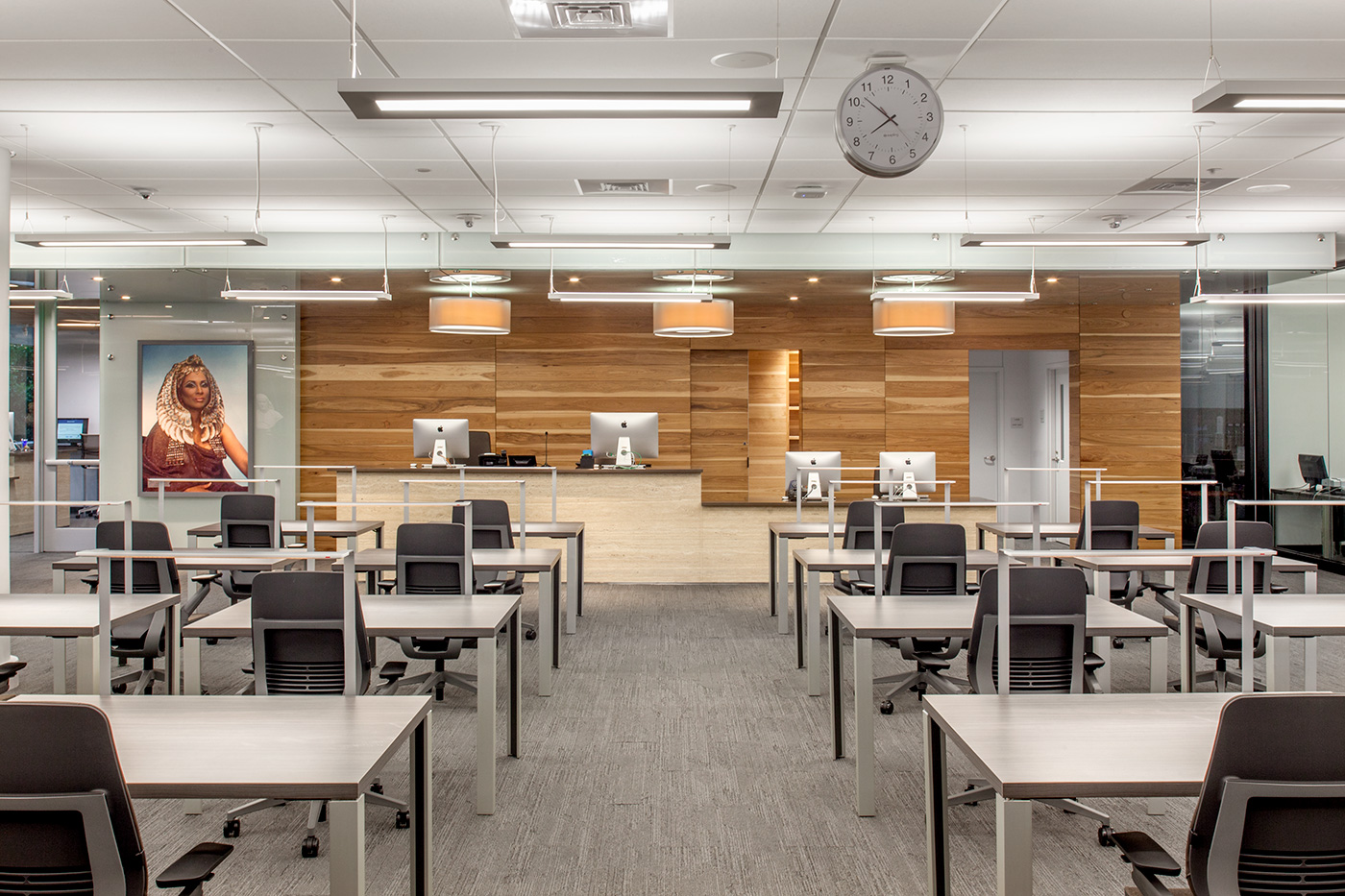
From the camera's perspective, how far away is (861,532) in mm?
5727

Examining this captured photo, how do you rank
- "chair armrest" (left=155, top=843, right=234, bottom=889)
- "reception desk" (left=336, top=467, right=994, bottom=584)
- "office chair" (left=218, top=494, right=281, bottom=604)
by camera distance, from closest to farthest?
1. "chair armrest" (left=155, top=843, right=234, bottom=889)
2. "office chair" (left=218, top=494, right=281, bottom=604)
3. "reception desk" (left=336, top=467, right=994, bottom=584)

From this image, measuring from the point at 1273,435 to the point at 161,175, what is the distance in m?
11.0

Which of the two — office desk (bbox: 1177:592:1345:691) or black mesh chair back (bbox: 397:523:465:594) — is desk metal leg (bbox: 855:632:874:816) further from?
black mesh chair back (bbox: 397:523:465:594)

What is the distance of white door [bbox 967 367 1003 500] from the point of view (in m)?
12.9

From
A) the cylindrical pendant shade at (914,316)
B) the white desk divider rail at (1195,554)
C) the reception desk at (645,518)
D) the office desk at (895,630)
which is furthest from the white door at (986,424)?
the white desk divider rail at (1195,554)

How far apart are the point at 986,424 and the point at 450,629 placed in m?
11.0

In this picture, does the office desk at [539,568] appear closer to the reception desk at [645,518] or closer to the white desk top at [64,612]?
the white desk top at [64,612]

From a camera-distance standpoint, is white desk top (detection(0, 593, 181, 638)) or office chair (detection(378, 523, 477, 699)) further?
office chair (detection(378, 523, 477, 699))

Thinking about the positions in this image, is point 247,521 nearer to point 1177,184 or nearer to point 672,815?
point 672,815

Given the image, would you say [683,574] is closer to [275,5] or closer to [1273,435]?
[275,5]

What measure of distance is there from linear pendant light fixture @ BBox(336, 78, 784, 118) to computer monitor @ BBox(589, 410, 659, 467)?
5729 mm

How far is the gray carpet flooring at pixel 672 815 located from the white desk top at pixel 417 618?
27.9 inches

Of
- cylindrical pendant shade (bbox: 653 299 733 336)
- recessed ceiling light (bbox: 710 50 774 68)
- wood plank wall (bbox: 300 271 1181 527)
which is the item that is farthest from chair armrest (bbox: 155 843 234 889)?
wood plank wall (bbox: 300 271 1181 527)

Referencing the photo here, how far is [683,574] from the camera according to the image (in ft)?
27.7
